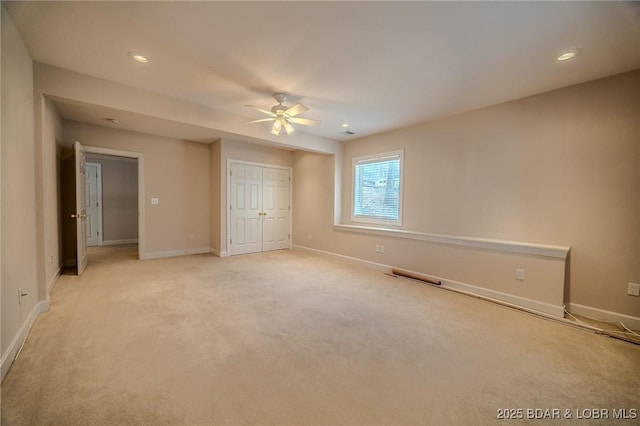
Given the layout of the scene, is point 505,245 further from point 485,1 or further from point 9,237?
point 9,237

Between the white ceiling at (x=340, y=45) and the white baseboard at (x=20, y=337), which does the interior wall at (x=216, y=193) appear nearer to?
the white ceiling at (x=340, y=45)

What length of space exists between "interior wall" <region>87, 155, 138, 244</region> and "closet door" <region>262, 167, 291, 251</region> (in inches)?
142

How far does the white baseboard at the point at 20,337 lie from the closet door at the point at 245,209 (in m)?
3.12

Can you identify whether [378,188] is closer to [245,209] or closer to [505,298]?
[505,298]

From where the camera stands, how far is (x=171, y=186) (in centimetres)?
549

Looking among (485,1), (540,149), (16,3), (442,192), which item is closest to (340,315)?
(442,192)

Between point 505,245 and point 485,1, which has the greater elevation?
point 485,1

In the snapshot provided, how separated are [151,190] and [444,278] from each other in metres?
5.62

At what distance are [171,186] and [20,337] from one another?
3744mm

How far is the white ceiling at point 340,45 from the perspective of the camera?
1.96 meters

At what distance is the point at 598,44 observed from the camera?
2.28 meters

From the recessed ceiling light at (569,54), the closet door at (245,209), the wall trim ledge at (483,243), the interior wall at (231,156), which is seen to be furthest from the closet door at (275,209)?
the recessed ceiling light at (569,54)

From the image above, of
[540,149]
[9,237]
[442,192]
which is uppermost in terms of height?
[540,149]

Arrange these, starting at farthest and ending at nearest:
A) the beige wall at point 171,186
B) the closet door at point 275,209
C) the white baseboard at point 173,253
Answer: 1. the closet door at point 275,209
2. the white baseboard at point 173,253
3. the beige wall at point 171,186
